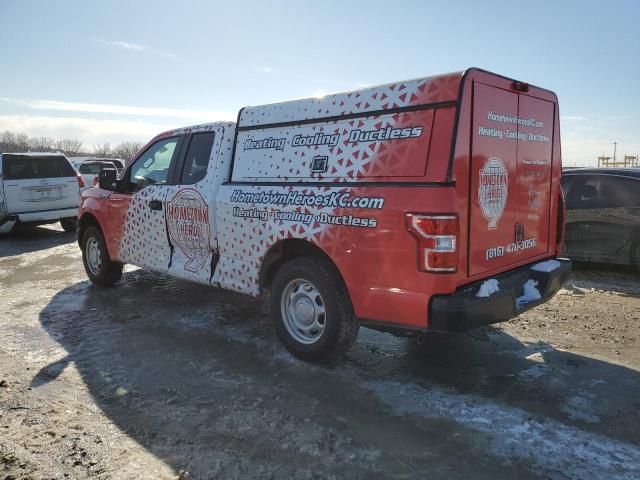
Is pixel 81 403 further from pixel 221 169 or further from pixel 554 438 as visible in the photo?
pixel 554 438

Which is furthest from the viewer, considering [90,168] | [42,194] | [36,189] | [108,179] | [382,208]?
[90,168]

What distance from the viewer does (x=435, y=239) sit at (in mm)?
3229

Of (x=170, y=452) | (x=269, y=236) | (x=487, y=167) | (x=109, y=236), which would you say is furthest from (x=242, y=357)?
(x=109, y=236)

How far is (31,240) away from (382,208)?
10458 millimetres

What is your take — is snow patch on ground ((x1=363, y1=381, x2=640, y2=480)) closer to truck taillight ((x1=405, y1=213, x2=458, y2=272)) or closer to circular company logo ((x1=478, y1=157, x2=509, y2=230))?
truck taillight ((x1=405, y1=213, x2=458, y2=272))

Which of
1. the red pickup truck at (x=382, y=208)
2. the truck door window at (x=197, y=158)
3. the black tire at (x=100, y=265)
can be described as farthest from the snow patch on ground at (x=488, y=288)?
the black tire at (x=100, y=265)

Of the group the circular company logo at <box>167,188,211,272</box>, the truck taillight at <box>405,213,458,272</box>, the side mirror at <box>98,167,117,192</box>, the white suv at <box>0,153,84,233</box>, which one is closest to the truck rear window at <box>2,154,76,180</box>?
the white suv at <box>0,153,84,233</box>

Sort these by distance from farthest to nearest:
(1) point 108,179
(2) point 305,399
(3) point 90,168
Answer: (3) point 90,168
(1) point 108,179
(2) point 305,399

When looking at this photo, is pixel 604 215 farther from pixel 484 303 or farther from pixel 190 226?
pixel 190 226

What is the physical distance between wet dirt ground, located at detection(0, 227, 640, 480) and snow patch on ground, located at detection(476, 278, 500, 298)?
0.74m

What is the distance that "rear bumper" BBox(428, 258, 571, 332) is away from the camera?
3295 mm

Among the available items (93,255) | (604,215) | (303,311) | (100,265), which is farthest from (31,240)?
(604,215)

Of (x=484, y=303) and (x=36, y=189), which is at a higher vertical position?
(x=36, y=189)

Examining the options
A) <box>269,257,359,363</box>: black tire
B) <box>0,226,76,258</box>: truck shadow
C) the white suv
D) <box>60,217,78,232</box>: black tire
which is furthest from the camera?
<box>60,217,78,232</box>: black tire
